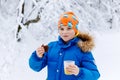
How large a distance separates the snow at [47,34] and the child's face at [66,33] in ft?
15.3

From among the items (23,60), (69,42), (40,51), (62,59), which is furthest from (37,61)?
(23,60)

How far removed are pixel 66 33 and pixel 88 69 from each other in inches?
14.9

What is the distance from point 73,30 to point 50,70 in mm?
412

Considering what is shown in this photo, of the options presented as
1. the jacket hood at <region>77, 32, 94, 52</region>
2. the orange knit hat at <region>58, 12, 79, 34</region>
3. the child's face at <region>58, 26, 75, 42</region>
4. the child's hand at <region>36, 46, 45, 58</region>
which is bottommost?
the child's hand at <region>36, 46, 45, 58</region>

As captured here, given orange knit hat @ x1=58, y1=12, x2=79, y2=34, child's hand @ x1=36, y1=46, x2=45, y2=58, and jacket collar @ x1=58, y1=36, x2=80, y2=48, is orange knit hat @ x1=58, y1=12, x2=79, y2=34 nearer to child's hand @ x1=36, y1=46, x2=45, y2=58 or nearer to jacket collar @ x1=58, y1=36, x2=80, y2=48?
jacket collar @ x1=58, y1=36, x2=80, y2=48

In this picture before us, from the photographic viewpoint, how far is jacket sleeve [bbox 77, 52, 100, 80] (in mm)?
3701

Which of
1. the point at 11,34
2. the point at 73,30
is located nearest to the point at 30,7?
the point at 11,34

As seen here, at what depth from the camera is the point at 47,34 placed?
36.0 feet

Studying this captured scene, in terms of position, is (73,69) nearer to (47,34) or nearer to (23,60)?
(23,60)

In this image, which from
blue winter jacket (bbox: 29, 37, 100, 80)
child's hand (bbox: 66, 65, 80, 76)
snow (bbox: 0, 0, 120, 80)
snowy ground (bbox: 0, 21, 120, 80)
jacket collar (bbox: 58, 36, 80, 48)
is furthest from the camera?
snow (bbox: 0, 0, 120, 80)

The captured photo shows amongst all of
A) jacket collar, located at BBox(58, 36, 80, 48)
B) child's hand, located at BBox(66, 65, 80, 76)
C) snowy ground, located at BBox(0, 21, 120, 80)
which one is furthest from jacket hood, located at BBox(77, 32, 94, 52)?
snowy ground, located at BBox(0, 21, 120, 80)

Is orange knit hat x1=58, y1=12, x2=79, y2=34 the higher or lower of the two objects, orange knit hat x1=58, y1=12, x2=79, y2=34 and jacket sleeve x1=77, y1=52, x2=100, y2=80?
the higher

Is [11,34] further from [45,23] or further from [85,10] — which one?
[85,10]

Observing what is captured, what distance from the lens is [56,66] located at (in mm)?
3936
